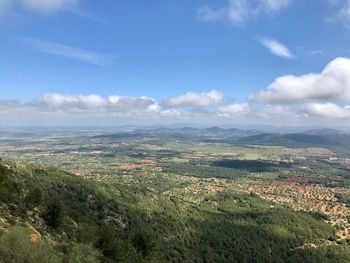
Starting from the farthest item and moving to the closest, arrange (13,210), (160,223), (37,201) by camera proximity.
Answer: (160,223) → (37,201) → (13,210)

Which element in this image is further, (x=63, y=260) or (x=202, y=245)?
(x=202, y=245)

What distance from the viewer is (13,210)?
79.4m

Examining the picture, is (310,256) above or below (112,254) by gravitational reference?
below

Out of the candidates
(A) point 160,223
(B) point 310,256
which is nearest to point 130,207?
(A) point 160,223

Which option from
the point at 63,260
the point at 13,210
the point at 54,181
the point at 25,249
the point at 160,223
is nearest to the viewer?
the point at 25,249

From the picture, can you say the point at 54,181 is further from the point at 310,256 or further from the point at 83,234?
the point at 310,256

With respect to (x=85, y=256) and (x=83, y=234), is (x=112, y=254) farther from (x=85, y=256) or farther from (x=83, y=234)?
(x=85, y=256)

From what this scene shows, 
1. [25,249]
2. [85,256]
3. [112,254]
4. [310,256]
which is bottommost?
[310,256]

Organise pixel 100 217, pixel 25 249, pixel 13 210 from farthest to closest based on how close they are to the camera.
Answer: pixel 100 217
pixel 13 210
pixel 25 249

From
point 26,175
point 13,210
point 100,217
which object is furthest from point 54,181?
point 13,210

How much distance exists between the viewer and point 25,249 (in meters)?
44.7

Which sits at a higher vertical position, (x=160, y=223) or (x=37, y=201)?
(x=37, y=201)

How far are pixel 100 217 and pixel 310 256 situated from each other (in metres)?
103

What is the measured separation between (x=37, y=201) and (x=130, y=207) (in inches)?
3738
